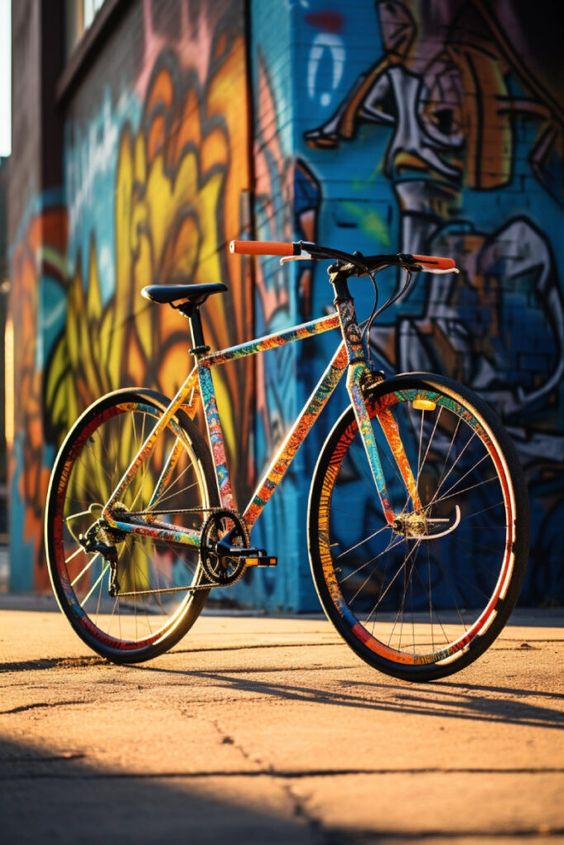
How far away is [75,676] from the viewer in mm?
3752

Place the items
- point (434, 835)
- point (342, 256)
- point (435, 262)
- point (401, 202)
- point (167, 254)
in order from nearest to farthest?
point (434, 835) → point (342, 256) → point (435, 262) → point (401, 202) → point (167, 254)

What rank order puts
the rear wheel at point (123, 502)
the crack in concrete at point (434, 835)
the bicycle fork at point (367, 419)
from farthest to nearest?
1. the rear wheel at point (123, 502)
2. the bicycle fork at point (367, 419)
3. the crack in concrete at point (434, 835)

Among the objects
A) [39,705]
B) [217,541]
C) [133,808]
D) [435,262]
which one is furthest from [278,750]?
[435,262]

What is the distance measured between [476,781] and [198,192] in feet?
23.0

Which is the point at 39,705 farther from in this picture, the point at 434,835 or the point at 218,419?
the point at 434,835

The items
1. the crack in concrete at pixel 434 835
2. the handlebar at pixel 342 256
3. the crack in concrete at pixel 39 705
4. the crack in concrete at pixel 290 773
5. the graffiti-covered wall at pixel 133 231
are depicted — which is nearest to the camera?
the crack in concrete at pixel 434 835

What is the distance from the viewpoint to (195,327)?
4066 millimetres

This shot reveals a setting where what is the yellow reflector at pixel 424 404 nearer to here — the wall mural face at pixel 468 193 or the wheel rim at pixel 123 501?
the wheel rim at pixel 123 501

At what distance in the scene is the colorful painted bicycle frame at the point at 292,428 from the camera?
139 inches

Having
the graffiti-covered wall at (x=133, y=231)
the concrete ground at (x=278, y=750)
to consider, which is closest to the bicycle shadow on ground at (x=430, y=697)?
the concrete ground at (x=278, y=750)

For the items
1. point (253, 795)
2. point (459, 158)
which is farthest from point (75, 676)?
point (459, 158)

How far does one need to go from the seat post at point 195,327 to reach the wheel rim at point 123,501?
24 cm

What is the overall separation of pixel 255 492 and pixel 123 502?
42 centimetres

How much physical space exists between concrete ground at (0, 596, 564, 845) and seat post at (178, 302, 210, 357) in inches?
37.4
